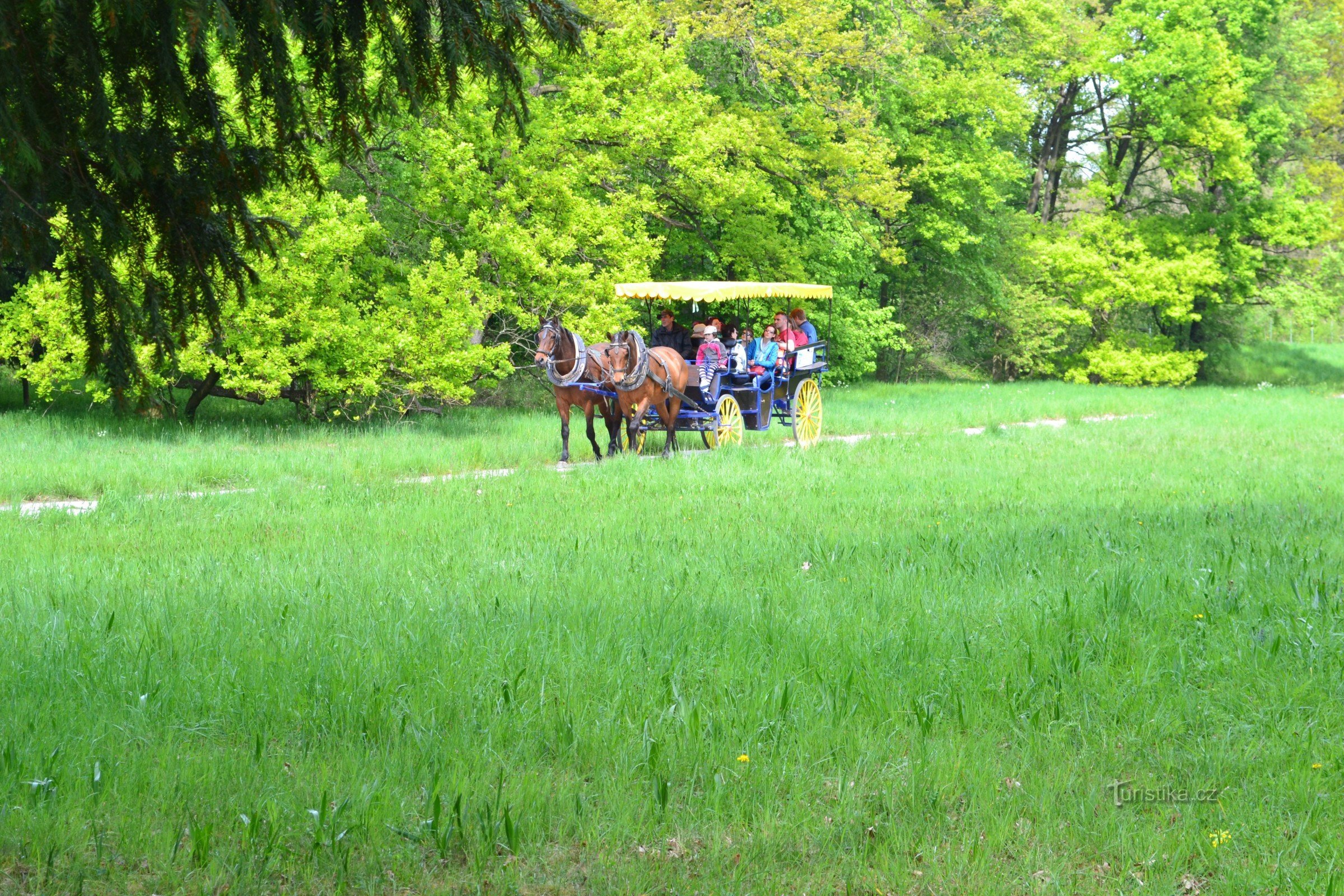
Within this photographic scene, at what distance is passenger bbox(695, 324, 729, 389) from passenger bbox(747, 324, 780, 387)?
2.55 feet

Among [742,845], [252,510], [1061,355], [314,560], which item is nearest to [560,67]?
[252,510]

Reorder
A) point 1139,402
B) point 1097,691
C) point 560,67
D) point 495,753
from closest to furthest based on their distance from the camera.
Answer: point 495,753 < point 1097,691 < point 560,67 < point 1139,402

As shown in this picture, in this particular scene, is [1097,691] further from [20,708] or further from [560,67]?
[560,67]

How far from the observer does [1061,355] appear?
45.6 meters

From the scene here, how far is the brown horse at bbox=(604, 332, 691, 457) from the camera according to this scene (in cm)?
1716

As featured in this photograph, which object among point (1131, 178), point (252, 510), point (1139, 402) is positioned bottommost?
point (1139, 402)

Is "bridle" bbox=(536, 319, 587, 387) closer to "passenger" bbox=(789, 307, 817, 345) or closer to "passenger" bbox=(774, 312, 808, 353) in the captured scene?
"passenger" bbox=(774, 312, 808, 353)

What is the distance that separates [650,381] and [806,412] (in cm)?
432

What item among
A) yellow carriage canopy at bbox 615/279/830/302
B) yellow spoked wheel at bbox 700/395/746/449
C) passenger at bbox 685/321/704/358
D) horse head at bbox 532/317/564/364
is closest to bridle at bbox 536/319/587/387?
horse head at bbox 532/317/564/364

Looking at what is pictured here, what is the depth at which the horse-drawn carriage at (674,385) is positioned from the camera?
1717cm

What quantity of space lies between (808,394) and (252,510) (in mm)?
11328

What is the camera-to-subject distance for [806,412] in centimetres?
2109

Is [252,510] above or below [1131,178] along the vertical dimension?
below

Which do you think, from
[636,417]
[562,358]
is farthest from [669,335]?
[562,358]
